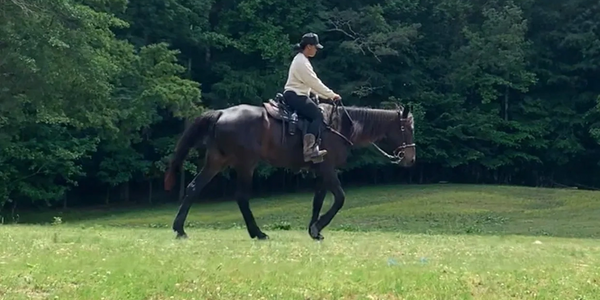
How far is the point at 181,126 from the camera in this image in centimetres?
4659

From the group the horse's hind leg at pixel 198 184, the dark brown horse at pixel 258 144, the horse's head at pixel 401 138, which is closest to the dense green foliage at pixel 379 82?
the horse's head at pixel 401 138

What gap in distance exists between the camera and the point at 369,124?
13.7m

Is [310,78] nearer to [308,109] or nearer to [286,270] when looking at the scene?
[308,109]

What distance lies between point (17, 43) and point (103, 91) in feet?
15.3

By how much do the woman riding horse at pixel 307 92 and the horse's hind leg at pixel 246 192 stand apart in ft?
2.93

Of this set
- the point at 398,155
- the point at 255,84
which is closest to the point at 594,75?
the point at 255,84

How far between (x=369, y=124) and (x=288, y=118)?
161cm

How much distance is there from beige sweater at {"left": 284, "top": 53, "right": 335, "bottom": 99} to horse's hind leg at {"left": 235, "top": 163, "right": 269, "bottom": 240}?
4.42ft

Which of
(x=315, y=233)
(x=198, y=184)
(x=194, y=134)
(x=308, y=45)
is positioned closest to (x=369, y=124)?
(x=308, y=45)

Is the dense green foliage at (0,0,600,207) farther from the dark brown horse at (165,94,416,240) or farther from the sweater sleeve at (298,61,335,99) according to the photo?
the sweater sleeve at (298,61,335,99)

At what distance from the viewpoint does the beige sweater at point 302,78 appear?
12.6m

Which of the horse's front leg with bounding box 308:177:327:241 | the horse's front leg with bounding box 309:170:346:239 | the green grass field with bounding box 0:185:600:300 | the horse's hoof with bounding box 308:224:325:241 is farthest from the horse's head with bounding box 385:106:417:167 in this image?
the horse's hoof with bounding box 308:224:325:241

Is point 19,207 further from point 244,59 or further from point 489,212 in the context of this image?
point 489,212

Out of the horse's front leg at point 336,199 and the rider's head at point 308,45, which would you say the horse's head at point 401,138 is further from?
the rider's head at point 308,45
